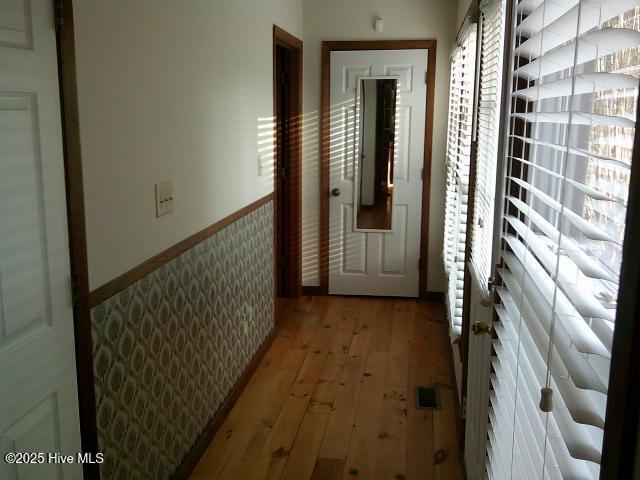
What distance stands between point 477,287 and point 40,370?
4.77 feet

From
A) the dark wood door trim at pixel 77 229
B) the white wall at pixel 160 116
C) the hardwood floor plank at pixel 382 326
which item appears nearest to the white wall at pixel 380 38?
the hardwood floor plank at pixel 382 326

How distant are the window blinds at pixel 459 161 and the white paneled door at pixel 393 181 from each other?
57cm

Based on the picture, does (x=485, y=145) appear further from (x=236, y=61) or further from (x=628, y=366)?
(x=628, y=366)

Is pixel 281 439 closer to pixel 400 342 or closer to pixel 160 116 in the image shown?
pixel 400 342

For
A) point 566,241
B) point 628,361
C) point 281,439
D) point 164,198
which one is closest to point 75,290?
point 164,198

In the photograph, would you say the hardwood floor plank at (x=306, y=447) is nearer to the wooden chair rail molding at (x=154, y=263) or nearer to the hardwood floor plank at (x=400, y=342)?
the hardwood floor plank at (x=400, y=342)

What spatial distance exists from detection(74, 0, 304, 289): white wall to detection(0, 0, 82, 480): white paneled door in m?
0.18

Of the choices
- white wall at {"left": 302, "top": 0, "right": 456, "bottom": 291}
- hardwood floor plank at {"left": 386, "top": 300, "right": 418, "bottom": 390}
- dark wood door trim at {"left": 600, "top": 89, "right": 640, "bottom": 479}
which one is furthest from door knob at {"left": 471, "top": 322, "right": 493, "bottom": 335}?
white wall at {"left": 302, "top": 0, "right": 456, "bottom": 291}

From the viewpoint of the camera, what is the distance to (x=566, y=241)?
97cm

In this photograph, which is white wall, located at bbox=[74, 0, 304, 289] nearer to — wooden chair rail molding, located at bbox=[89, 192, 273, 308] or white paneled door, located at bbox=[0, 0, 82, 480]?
wooden chair rail molding, located at bbox=[89, 192, 273, 308]

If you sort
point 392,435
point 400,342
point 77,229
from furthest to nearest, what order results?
point 400,342 → point 392,435 → point 77,229

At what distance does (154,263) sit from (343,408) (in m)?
1.48

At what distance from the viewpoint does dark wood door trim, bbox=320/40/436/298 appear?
4.62m

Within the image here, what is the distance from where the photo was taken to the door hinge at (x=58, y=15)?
1.52 m
